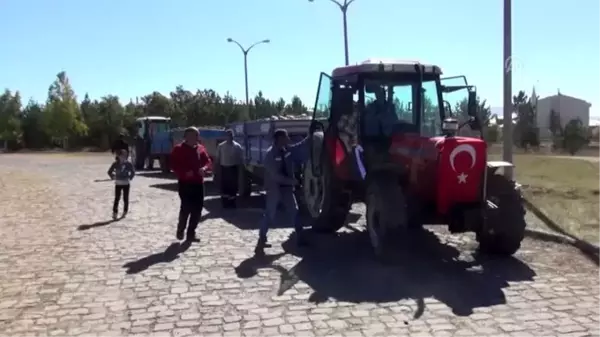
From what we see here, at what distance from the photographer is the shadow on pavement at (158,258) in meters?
9.00

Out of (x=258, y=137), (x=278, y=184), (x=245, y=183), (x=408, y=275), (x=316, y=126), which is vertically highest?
(x=316, y=126)

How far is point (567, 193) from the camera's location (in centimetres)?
1541

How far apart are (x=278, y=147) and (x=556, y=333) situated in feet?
16.3

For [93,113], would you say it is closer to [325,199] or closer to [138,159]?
[138,159]

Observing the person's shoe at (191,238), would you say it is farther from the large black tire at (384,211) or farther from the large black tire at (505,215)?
the large black tire at (505,215)

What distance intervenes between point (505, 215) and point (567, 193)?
716cm

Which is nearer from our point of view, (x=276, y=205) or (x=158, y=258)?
(x=158, y=258)

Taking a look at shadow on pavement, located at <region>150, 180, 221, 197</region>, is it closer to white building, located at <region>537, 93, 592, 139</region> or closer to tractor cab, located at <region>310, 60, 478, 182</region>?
tractor cab, located at <region>310, 60, 478, 182</region>

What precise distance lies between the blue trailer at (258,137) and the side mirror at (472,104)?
5503mm

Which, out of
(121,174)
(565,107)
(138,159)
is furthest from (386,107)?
(565,107)

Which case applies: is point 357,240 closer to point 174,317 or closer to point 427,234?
point 427,234

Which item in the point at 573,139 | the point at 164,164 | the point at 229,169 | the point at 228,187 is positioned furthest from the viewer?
the point at 573,139

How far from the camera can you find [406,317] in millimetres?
6660

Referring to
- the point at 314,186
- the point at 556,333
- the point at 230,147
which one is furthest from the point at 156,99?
the point at 556,333
